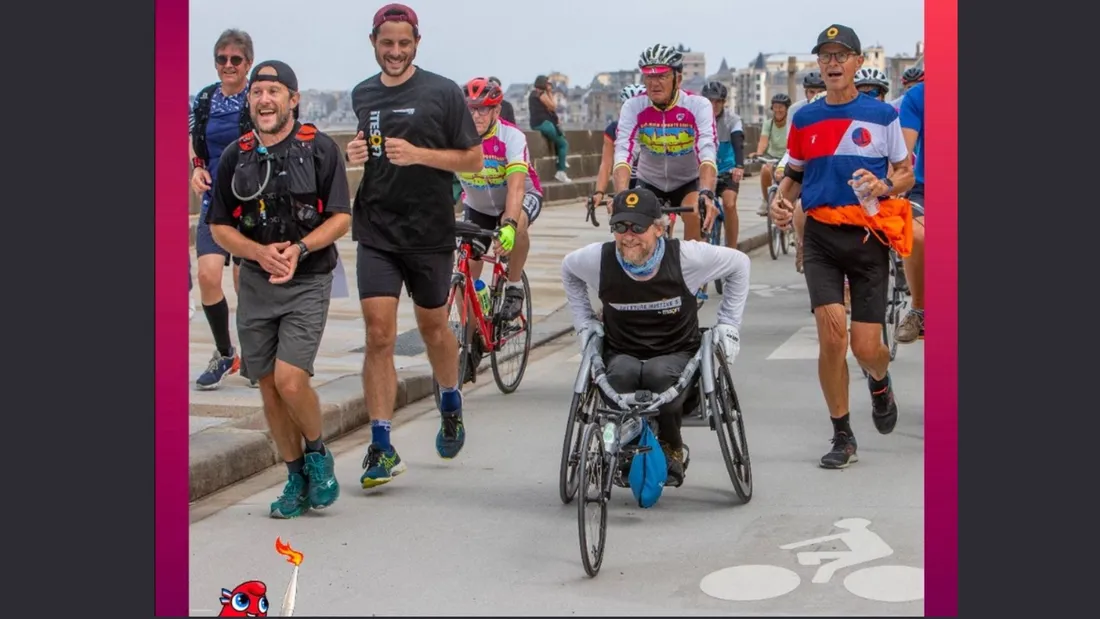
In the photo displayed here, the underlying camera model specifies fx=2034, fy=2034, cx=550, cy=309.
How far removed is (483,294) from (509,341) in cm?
63

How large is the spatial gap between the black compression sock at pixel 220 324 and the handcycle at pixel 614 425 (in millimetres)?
3069

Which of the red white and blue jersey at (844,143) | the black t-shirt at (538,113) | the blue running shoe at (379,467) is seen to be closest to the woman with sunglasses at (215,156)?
the blue running shoe at (379,467)

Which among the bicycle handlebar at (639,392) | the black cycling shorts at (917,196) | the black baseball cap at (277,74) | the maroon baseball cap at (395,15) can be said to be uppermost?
the maroon baseball cap at (395,15)

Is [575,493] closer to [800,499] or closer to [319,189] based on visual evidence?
[800,499]

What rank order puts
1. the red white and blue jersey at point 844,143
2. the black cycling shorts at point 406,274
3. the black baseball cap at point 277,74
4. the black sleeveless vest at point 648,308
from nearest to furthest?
the black baseball cap at point 277,74 → the black sleeveless vest at point 648,308 → the red white and blue jersey at point 844,143 → the black cycling shorts at point 406,274

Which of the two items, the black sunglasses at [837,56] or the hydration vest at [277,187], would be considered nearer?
the hydration vest at [277,187]

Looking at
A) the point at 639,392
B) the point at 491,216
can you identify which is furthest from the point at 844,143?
the point at 491,216

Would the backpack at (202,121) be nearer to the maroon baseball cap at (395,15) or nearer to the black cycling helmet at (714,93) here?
the maroon baseball cap at (395,15)

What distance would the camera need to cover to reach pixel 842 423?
9.53m

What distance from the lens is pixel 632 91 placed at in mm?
12805

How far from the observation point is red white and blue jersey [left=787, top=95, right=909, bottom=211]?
9.09 metres

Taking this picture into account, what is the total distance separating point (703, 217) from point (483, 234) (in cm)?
227

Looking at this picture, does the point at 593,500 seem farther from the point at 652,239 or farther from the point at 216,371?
the point at 216,371

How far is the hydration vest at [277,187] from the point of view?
8164 mm
